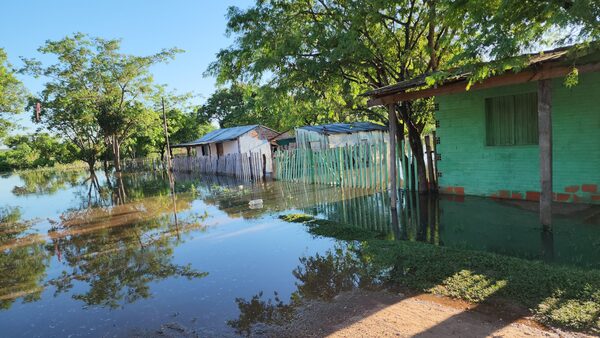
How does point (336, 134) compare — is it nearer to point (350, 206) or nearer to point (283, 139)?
point (283, 139)

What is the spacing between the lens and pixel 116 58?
1283 inches

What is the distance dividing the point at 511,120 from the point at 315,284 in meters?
7.01

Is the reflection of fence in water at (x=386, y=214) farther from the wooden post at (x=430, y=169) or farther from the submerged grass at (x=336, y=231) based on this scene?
the wooden post at (x=430, y=169)

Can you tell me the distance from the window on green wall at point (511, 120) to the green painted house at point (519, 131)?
0.07 feet

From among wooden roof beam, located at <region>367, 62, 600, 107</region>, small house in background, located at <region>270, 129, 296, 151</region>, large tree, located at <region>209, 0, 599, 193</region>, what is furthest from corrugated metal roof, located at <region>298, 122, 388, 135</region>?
wooden roof beam, located at <region>367, 62, 600, 107</region>

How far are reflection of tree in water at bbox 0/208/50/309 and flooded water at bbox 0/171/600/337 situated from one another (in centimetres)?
3

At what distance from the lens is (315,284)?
496 cm

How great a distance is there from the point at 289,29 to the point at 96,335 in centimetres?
871

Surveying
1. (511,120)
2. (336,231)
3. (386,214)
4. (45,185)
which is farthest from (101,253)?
(45,185)

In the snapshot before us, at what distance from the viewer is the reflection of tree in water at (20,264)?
572 cm

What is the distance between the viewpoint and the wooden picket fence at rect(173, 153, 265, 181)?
20.5 metres

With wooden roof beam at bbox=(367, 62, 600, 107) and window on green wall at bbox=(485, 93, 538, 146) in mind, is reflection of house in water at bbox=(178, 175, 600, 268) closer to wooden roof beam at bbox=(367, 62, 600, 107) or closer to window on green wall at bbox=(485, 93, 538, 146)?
window on green wall at bbox=(485, 93, 538, 146)

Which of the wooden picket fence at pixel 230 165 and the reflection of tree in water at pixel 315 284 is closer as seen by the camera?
the reflection of tree in water at pixel 315 284

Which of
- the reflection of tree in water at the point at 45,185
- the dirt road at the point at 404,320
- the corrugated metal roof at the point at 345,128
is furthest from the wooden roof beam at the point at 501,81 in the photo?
the reflection of tree in water at the point at 45,185
